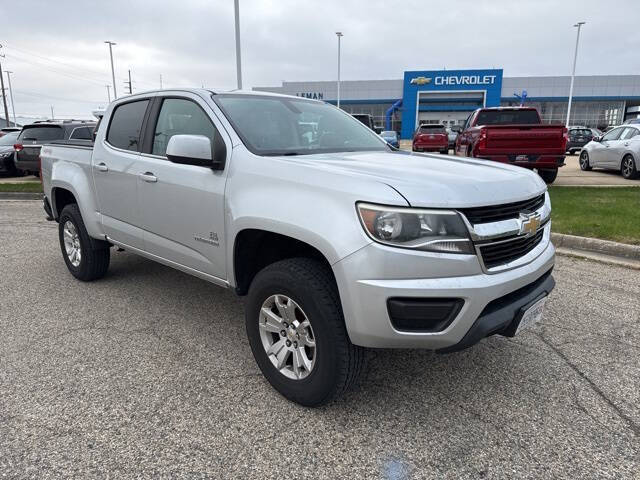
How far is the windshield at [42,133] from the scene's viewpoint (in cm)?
1352

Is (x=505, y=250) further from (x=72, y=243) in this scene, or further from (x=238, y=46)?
(x=238, y=46)

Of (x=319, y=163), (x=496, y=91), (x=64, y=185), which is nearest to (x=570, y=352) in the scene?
(x=319, y=163)

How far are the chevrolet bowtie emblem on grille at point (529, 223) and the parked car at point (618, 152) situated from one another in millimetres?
11699

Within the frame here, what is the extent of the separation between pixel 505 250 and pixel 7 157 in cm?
1695

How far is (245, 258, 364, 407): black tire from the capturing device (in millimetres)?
2400

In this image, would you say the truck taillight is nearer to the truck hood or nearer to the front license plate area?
the truck hood

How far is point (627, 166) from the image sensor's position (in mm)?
12648

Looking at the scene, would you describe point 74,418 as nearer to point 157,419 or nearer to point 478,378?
point 157,419

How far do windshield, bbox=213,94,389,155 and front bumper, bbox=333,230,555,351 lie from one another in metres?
1.17

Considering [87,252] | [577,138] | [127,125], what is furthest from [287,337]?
A: [577,138]

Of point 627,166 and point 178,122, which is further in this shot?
point 627,166

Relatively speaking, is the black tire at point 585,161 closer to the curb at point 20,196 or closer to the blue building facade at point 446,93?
the curb at point 20,196

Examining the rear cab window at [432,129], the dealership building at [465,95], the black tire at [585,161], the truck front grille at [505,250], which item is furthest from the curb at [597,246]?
the dealership building at [465,95]

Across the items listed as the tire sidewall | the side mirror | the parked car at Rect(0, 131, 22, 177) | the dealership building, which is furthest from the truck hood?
the dealership building
